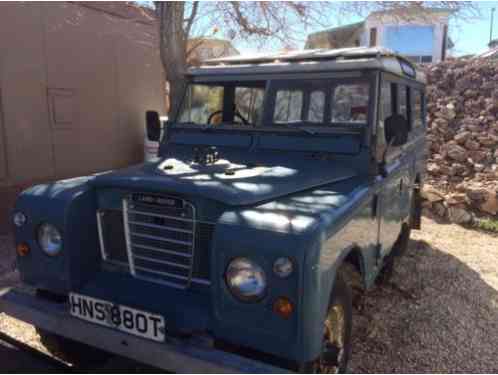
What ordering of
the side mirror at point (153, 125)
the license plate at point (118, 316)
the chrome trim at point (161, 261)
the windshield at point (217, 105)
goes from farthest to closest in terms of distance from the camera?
the side mirror at point (153, 125), the windshield at point (217, 105), the chrome trim at point (161, 261), the license plate at point (118, 316)

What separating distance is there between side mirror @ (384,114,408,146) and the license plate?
6.45ft

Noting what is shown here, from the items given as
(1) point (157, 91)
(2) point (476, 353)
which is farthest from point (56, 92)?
(2) point (476, 353)

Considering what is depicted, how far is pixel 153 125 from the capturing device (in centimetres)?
392

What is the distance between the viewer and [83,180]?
2951 millimetres

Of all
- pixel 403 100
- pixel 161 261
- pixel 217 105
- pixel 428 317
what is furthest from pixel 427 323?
pixel 217 105

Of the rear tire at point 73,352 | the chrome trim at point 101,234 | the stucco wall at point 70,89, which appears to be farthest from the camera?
the stucco wall at point 70,89

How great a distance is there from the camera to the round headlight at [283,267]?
194 centimetres

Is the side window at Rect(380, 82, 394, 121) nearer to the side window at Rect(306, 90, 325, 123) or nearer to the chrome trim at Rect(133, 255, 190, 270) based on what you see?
the side window at Rect(306, 90, 325, 123)

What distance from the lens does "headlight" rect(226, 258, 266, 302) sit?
2018 millimetres

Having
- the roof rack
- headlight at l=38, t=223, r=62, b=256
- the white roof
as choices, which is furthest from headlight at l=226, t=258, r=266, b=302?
the roof rack

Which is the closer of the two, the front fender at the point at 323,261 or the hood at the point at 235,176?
the front fender at the point at 323,261

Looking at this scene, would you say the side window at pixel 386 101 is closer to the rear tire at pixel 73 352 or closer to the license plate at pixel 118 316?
the license plate at pixel 118 316

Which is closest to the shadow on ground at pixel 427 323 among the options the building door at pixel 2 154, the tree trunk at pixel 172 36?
the tree trunk at pixel 172 36

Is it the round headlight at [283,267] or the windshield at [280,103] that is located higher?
the windshield at [280,103]
